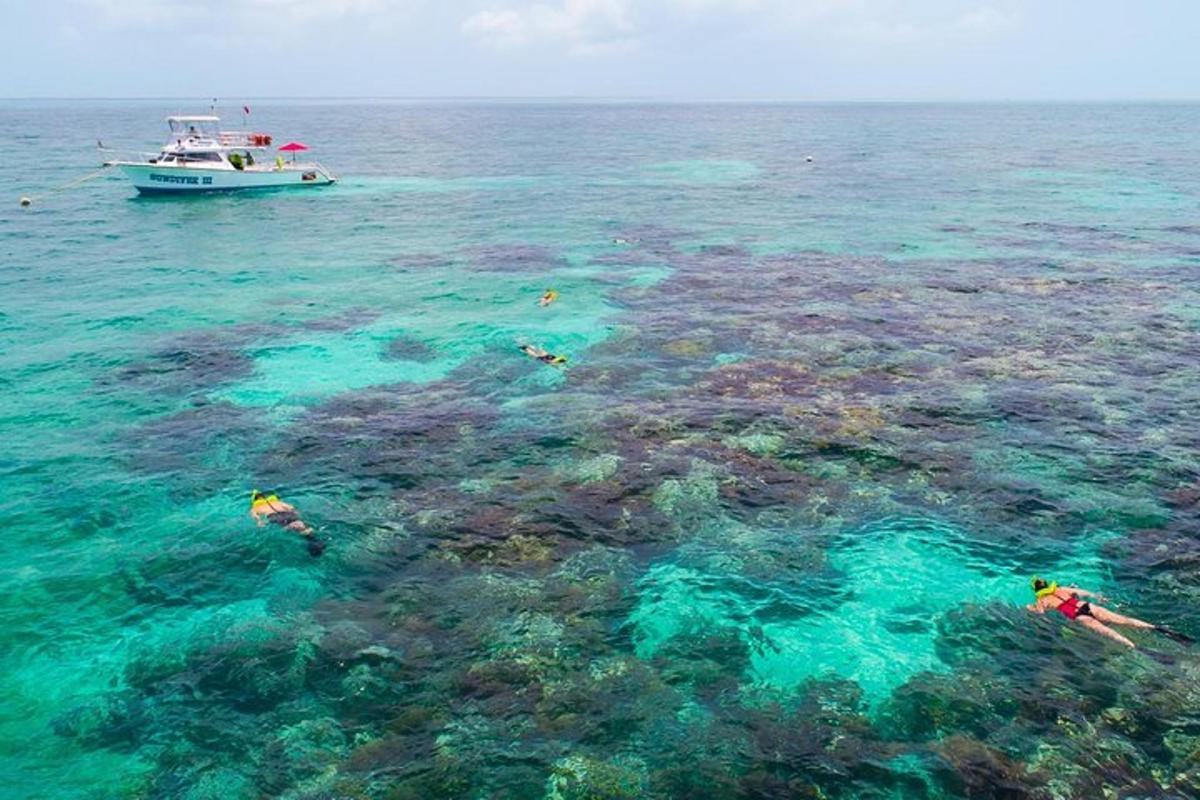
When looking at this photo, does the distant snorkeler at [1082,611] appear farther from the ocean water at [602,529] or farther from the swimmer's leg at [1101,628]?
the ocean water at [602,529]

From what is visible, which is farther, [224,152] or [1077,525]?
[224,152]

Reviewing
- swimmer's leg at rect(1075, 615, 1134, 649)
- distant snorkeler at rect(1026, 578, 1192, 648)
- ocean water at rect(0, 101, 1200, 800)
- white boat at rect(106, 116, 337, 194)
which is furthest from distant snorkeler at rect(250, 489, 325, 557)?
white boat at rect(106, 116, 337, 194)

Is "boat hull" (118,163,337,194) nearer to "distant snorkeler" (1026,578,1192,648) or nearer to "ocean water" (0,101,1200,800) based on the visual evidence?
"ocean water" (0,101,1200,800)

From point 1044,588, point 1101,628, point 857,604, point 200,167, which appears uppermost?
point 200,167

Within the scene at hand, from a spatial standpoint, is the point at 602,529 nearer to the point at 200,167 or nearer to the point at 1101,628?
the point at 1101,628

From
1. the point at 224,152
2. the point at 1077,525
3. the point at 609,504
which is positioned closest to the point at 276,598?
the point at 609,504

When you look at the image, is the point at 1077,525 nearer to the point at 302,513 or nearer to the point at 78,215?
the point at 302,513

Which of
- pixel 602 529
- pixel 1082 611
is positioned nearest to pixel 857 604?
pixel 1082 611
